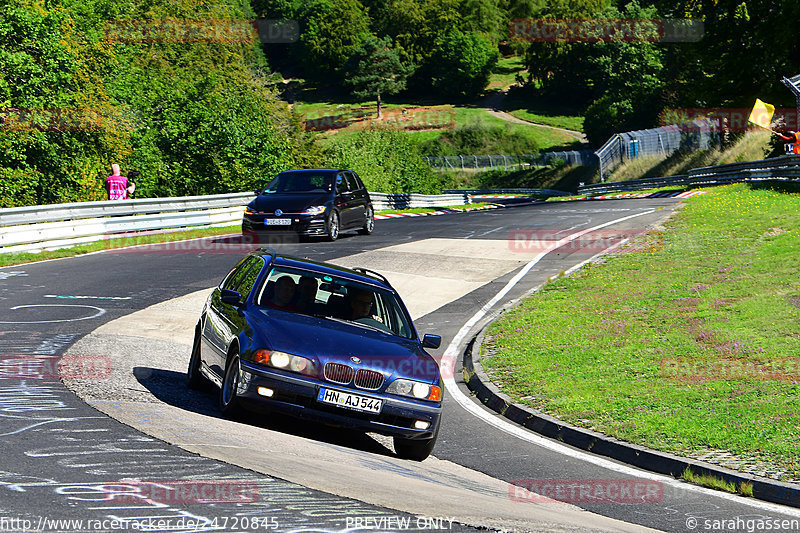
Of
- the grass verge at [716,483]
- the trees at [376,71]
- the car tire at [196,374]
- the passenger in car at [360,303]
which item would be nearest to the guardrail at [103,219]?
the car tire at [196,374]

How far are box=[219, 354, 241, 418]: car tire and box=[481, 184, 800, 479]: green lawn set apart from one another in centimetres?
362

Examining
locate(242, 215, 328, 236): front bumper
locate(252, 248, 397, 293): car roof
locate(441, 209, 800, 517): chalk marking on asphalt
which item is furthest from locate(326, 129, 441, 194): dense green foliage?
locate(252, 248, 397, 293): car roof

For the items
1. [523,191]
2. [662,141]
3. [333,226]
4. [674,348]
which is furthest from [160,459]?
[523,191]

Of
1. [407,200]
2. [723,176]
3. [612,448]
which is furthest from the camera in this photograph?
[407,200]

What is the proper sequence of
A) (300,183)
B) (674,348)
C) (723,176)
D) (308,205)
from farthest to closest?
(723,176), (300,183), (308,205), (674,348)

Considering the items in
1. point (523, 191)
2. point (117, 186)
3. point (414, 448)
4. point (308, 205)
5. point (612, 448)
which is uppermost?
point (117, 186)

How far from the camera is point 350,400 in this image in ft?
27.0

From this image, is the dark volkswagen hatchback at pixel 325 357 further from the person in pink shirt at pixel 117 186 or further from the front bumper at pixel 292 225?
the person in pink shirt at pixel 117 186

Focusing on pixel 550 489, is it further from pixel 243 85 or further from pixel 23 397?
pixel 243 85

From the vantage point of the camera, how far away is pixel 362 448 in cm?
883

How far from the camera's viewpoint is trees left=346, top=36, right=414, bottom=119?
140500 mm

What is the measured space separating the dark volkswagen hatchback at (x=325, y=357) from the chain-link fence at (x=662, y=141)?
52454mm

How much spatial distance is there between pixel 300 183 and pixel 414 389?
17.7 meters

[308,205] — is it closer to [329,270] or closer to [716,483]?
[329,270]
